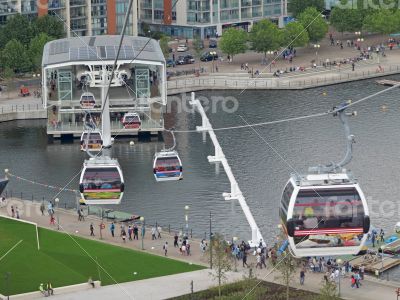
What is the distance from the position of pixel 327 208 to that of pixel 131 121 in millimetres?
84124

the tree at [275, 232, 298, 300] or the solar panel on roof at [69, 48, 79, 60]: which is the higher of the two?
the solar panel on roof at [69, 48, 79, 60]

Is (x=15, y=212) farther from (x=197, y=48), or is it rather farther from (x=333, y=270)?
(x=197, y=48)

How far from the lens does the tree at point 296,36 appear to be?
19588cm

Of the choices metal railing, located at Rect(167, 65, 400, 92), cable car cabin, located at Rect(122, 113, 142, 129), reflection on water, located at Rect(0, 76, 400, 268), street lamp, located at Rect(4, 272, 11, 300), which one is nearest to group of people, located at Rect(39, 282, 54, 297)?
street lamp, located at Rect(4, 272, 11, 300)

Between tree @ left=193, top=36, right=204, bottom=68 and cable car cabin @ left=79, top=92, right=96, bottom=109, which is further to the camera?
tree @ left=193, top=36, right=204, bottom=68

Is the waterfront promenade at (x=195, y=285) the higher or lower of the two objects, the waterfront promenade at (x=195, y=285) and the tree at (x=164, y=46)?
the lower

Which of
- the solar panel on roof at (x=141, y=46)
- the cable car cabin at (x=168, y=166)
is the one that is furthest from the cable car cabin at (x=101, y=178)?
the solar panel on roof at (x=141, y=46)

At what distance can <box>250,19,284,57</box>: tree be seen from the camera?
194500 millimetres

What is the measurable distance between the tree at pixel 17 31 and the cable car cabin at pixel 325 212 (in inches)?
4612

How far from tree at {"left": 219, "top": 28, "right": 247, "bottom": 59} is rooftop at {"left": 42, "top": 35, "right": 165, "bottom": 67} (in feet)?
72.3

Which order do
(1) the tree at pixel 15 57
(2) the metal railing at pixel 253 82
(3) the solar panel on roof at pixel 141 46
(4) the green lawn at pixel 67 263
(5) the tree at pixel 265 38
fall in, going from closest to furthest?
(4) the green lawn at pixel 67 263, (3) the solar panel on roof at pixel 141 46, (2) the metal railing at pixel 253 82, (1) the tree at pixel 15 57, (5) the tree at pixel 265 38

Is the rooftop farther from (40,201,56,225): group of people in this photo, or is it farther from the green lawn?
the green lawn

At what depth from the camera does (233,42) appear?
633ft

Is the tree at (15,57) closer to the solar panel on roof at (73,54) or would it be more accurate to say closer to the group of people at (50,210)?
the solar panel on roof at (73,54)
